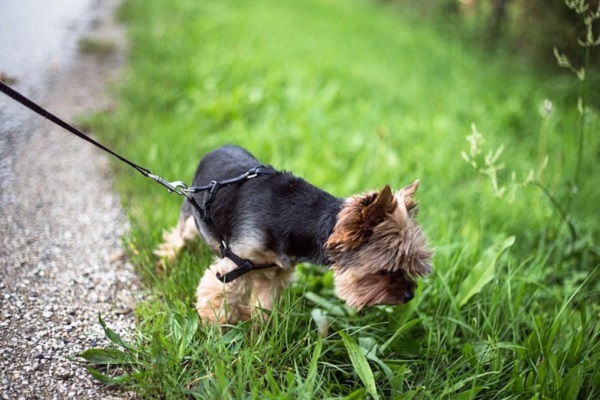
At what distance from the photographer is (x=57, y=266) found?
356cm

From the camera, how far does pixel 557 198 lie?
18.6 ft

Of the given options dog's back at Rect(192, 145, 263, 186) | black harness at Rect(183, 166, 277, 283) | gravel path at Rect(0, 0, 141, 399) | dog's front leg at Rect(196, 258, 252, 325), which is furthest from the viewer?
dog's back at Rect(192, 145, 263, 186)

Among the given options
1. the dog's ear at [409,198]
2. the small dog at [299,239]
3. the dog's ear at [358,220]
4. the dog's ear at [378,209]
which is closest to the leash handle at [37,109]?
the small dog at [299,239]

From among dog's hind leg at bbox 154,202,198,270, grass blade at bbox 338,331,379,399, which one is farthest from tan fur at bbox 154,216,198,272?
grass blade at bbox 338,331,379,399

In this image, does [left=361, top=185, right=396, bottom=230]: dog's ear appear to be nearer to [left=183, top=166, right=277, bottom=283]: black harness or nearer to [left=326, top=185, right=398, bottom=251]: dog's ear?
[left=326, top=185, right=398, bottom=251]: dog's ear

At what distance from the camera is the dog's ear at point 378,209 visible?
2.58 m

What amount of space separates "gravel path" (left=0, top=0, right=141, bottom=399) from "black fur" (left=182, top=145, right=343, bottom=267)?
90 centimetres

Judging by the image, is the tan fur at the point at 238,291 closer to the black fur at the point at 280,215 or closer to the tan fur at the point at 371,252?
the tan fur at the point at 371,252

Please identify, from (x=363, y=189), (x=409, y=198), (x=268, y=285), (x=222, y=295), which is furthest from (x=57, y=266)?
(x=363, y=189)

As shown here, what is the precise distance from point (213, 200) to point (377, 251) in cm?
105

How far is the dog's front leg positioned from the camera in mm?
3150

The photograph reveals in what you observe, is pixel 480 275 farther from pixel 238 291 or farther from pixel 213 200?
pixel 213 200

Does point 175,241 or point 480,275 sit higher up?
point 480,275

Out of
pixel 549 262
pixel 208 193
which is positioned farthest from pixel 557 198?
pixel 208 193
